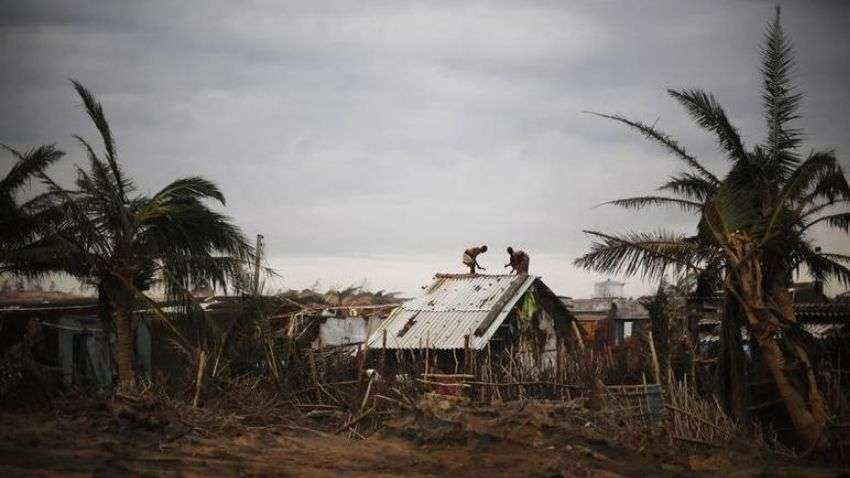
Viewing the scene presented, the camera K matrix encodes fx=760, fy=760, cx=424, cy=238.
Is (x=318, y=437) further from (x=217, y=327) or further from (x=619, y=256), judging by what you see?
(x=619, y=256)

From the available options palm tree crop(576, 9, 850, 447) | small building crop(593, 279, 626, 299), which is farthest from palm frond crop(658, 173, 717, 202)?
small building crop(593, 279, 626, 299)

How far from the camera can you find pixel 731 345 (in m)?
13.9

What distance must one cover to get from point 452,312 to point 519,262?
3123mm

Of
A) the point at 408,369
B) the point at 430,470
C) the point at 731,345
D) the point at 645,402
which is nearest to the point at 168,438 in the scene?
the point at 430,470

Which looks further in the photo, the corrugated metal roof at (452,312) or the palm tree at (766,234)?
the corrugated metal roof at (452,312)

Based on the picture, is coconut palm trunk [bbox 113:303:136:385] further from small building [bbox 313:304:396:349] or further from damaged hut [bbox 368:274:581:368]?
small building [bbox 313:304:396:349]

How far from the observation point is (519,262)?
2189cm

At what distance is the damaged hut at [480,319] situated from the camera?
18.3 metres

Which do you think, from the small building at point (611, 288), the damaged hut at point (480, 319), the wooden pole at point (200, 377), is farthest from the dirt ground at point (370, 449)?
the small building at point (611, 288)

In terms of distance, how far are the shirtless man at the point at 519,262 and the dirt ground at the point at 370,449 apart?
31.2 ft

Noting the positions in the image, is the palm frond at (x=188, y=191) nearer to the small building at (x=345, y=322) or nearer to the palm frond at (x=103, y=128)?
the palm frond at (x=103, y=128)

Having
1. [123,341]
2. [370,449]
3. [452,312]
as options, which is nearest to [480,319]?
[452,312]

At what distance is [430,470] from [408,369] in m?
5.22

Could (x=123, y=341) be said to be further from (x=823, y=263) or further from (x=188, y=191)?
(x=823, y=263)
